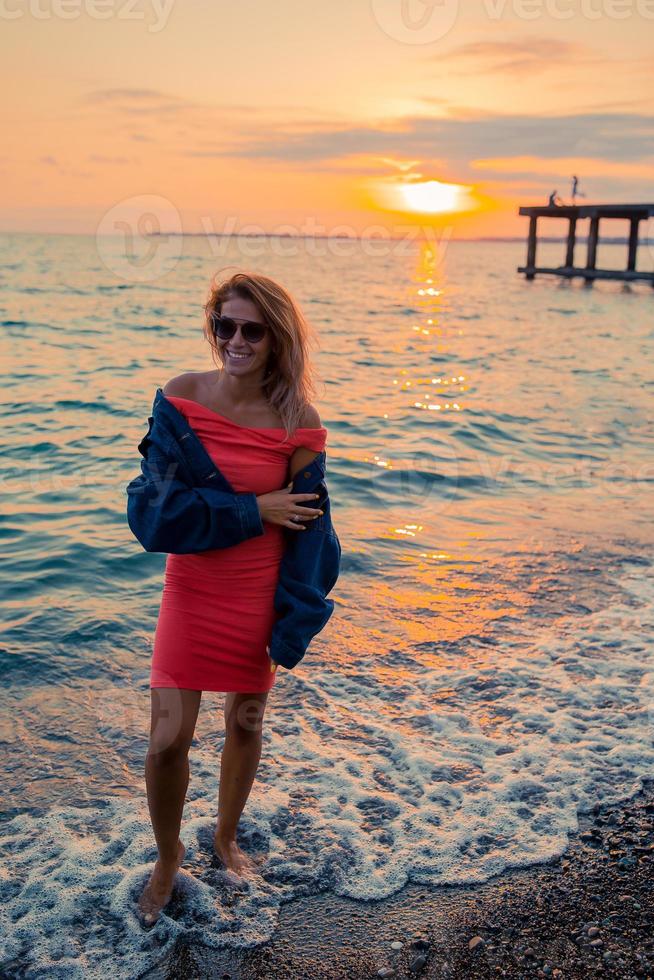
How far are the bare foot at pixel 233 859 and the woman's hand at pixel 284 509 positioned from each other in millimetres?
1409

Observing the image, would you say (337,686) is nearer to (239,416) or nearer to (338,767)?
(338,767)

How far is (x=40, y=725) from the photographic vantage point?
4984mm

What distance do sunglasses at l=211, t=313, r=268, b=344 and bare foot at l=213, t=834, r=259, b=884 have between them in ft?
6.66

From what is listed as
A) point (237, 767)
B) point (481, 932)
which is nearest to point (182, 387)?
point (237, 767)

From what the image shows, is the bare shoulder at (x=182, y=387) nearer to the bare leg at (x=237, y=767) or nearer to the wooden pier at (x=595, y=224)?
the bare leg at (x=237, y=767)

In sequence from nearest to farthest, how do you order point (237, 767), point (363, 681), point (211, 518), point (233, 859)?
point (211, 518) → point (237, 767) → point (233, 859) → point (363, 681)

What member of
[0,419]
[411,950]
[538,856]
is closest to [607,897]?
[538,856]

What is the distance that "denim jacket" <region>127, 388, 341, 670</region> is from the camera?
3160mm

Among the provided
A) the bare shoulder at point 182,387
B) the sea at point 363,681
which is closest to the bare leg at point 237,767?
the sea at point 363,681

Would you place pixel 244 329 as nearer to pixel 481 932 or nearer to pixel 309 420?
pixel 309 420

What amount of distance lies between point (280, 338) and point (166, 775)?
162cm

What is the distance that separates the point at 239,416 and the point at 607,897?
7.49ft

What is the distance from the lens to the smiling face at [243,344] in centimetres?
330

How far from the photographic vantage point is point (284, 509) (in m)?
3.29
